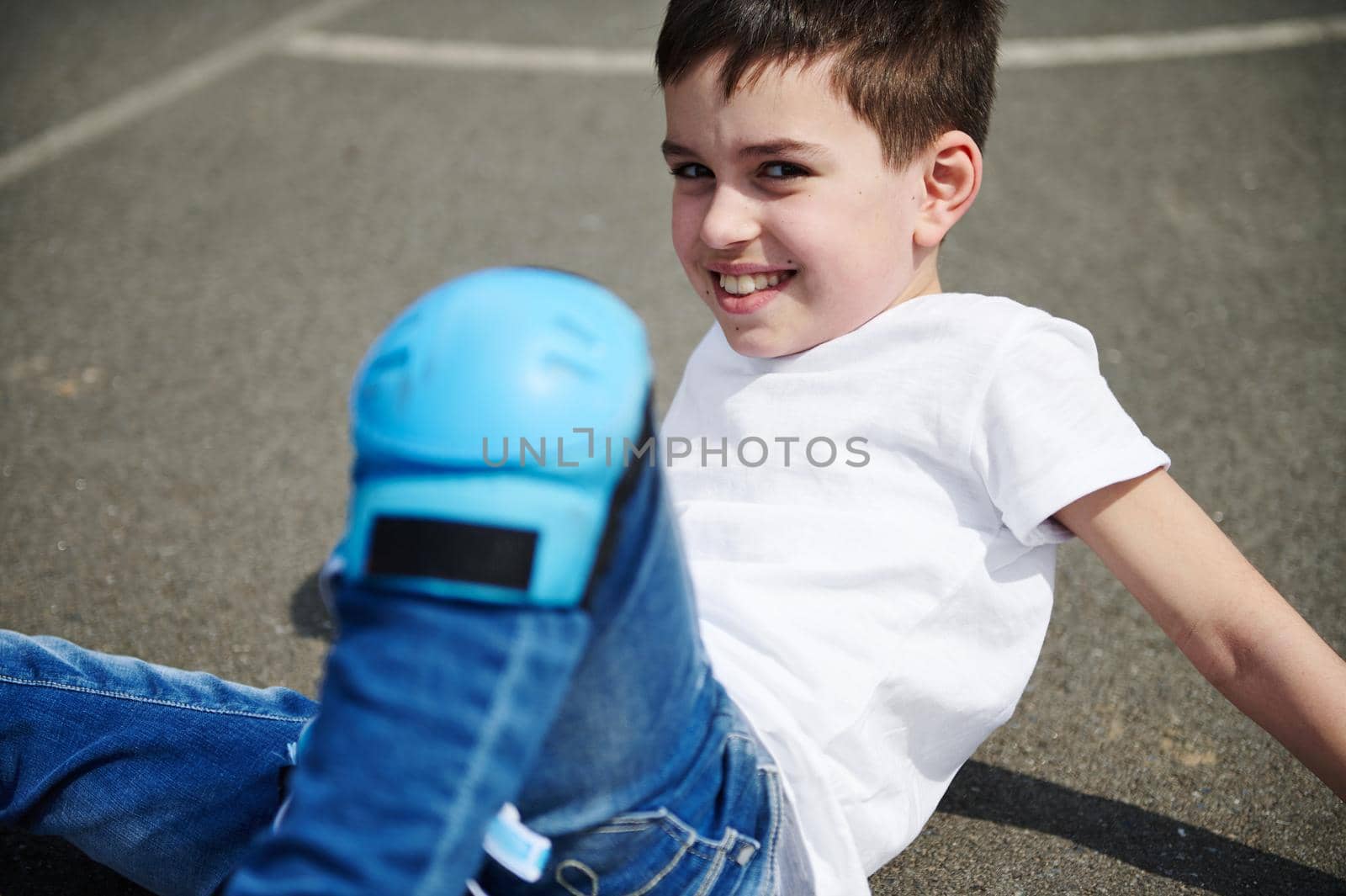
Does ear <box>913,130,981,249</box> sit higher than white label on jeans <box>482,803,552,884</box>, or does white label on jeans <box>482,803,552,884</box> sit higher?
ear <box>913,130,981,249</box>

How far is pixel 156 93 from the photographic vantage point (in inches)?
150

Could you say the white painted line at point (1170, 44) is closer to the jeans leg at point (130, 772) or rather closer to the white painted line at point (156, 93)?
the white painted line at point (156, 93)

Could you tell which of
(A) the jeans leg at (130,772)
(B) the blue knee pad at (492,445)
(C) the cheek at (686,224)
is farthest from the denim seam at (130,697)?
(C) the cheek at (686,224)

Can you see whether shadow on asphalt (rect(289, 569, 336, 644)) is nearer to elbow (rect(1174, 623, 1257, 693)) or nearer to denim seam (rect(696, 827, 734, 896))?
denim seam (rect(696, 827, 734, 896))

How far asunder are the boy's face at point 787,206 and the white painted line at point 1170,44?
2735mm

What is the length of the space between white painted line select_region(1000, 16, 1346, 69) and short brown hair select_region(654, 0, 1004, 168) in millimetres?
2544

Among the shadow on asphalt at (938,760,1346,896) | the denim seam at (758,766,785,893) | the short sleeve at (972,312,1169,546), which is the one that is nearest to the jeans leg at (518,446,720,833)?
the denim seam at (758,766,785,893)

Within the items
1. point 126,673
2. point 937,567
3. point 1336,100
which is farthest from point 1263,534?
point 1336,100

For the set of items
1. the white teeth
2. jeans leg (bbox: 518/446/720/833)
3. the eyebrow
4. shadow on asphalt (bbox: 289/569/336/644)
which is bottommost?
shadow on asphalt (bbox: 289/569/336/644)

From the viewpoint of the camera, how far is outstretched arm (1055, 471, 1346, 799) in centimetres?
116

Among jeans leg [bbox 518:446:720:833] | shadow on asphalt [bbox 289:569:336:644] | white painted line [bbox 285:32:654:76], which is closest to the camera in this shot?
jeans leg [bbox 518:446:720:833]

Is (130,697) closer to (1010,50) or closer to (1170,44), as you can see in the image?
(1010,50)

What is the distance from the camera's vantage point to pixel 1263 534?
2.08 metres

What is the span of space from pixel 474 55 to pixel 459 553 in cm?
353
